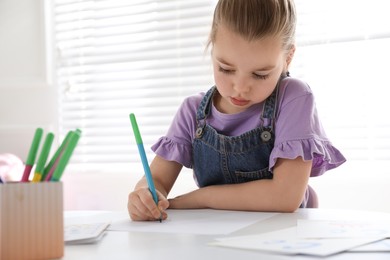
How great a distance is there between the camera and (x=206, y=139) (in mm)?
1289

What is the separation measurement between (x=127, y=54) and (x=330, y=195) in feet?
3.44

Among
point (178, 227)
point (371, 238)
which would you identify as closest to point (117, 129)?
point (178, 227)

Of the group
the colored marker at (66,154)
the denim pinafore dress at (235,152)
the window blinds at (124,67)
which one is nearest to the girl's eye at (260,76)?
the denim pinafore dress at (235,152)

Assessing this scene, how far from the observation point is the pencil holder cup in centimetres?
63

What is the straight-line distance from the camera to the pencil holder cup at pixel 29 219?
0.63m

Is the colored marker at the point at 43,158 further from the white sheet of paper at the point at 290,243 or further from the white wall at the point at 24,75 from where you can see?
the white wall at the point at 24,75

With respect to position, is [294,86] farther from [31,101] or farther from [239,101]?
[31,101]

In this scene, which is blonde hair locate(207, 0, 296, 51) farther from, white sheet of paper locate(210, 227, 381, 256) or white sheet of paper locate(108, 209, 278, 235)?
white sheet of paper locate(210, 227, 381, 256)

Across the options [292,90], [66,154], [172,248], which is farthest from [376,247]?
[292,90]

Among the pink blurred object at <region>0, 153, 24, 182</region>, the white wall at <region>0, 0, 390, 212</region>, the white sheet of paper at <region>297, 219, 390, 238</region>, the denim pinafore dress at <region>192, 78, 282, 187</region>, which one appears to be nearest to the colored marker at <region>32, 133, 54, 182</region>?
the white sheet of paper at <region>297, 219, 390, 238</region>

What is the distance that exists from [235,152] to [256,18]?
0.98ft

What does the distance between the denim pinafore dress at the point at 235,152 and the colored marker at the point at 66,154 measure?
649 millimetres

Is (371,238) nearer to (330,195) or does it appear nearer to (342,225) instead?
(342,225)

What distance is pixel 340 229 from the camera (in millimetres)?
811
